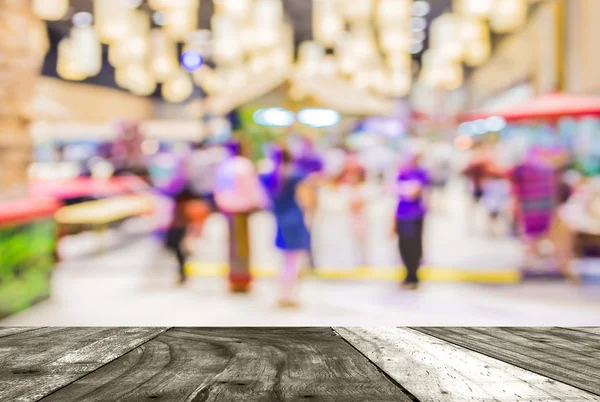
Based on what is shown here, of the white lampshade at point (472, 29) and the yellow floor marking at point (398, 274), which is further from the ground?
the white lampshade at point (472, 29)

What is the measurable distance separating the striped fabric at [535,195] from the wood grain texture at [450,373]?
257 inches

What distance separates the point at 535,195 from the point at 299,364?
6780mm

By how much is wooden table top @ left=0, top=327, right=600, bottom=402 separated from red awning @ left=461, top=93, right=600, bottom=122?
6071 mm

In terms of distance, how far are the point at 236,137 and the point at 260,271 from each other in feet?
7.08

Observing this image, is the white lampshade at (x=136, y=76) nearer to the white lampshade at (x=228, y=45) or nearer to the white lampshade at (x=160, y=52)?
the white lampshade at (x=160, y=52)

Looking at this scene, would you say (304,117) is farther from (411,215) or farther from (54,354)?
(54,354)

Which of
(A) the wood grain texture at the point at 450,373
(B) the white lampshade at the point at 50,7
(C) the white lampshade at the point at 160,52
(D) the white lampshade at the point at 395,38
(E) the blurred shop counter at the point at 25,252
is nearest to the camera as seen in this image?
(A) the wood grain texture at the point at 450,373

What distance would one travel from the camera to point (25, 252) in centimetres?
566

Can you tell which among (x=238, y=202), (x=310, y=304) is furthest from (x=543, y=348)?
(x=238, y=202)

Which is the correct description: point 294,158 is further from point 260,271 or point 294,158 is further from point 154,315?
point 260,271

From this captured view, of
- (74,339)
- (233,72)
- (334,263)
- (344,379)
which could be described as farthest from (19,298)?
(233,72)

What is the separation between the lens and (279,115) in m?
12.5

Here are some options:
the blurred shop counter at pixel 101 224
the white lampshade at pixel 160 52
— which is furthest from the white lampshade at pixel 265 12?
the blurred shop counter at pixel 101 224

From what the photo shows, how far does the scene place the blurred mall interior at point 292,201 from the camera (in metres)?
5.89
